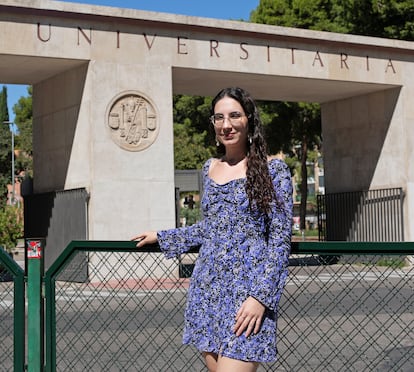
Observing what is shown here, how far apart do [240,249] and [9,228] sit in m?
15.7

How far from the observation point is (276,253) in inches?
141

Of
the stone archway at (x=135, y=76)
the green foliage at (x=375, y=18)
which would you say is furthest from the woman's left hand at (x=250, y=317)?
the green foliage at (x=375, y=18)

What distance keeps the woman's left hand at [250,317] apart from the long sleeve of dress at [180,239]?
67 centimetres

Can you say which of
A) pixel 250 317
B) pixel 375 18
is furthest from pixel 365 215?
pixel 250 317

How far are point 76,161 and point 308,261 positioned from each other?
43.0 ft

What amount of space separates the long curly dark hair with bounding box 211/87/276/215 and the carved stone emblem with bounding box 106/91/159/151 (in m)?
13.5

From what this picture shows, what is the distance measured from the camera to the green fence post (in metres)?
4.50

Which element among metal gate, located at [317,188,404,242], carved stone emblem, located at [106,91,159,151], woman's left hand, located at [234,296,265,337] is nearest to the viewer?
woman's left hand, located at [234,296,265,337]

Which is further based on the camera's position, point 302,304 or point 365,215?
point 365,215

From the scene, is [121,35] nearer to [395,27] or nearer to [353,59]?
[353,59]

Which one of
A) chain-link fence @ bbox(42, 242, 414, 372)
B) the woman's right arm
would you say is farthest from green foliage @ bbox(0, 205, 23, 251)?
the woman's right arm

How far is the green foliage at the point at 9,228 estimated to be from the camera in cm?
1839

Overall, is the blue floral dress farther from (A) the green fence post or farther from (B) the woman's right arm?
(A) the green fence post

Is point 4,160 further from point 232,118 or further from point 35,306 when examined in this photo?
point 232,118
